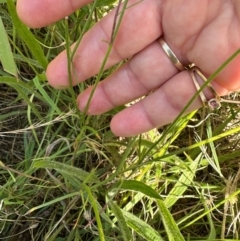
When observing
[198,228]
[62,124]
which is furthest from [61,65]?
[198,228]

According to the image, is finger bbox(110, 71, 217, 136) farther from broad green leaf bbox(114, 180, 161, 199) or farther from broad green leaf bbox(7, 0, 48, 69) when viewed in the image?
broad green leaf bbox(7, 0, 48, 69)

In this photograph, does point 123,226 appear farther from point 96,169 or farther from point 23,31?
point 23,31

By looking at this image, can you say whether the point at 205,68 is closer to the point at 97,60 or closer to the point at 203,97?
the point at 203,97

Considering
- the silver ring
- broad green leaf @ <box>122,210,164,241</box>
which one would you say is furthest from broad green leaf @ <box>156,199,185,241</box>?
the silver ring

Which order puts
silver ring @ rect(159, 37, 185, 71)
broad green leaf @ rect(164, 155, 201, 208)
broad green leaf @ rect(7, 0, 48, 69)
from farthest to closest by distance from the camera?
broad green leaf @ rect(164, 155, 201, 208), silver ring @ rect(159, 37, 185, 71), broad green leaf @ rect(7, 0, 48, 69)

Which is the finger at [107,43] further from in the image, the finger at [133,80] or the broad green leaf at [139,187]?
the broad green leaf at [139,187]

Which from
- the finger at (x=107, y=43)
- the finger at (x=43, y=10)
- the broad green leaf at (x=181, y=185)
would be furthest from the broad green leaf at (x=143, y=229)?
the finger at (x=43, y=10)

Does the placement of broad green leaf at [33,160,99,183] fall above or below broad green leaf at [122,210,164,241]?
above
